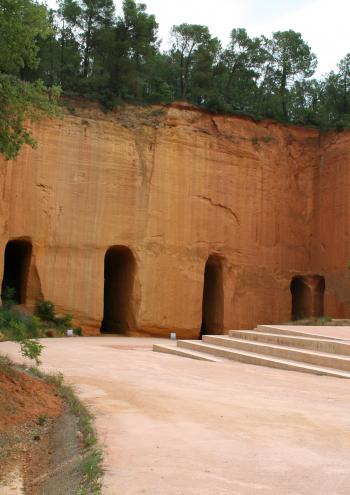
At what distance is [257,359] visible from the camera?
35.8 ft

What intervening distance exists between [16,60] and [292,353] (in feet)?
23.5

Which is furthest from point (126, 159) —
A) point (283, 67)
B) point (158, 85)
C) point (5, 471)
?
point (5, 471)

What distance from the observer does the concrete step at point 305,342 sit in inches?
409

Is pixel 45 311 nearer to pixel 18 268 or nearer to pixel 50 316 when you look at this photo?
pixel 50 316

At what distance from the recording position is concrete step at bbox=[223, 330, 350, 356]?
10.4 m

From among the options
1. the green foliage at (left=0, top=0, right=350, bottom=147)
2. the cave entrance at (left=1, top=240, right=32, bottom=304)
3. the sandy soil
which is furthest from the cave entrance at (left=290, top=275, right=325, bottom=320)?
the sandy soil

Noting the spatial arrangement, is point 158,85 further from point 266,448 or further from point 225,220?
point 266,448

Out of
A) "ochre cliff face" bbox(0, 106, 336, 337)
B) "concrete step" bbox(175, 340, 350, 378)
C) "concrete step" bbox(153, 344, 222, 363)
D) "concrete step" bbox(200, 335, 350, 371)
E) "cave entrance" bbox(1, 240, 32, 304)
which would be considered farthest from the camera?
"ochre cliff face" bbox(0, 106, 336, 337)

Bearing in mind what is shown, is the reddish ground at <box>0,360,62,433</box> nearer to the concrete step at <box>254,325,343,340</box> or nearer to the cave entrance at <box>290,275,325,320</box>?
the concrete step at <box>254,325,343,340</box>

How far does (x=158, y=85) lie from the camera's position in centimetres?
2622

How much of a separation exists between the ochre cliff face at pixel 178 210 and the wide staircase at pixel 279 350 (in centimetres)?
726

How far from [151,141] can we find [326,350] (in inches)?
543

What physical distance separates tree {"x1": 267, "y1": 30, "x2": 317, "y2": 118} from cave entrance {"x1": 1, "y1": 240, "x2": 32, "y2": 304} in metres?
15.4

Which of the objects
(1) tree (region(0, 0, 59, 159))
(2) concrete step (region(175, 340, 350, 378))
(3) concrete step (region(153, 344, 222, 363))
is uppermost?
(1) tree (region(0, 0, 59, 159))
